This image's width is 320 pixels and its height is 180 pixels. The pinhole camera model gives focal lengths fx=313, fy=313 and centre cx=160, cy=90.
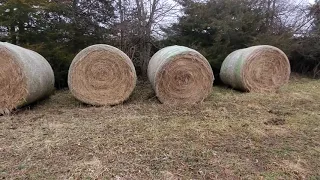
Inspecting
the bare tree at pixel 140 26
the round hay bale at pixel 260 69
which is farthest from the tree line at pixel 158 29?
the round hay bale at pixel 260 69

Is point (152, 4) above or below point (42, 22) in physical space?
above

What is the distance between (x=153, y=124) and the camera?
4242mm

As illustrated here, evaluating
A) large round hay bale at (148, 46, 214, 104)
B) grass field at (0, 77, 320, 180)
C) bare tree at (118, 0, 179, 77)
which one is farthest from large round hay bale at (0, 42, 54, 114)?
bare tree at (118, 0, 179, 77)

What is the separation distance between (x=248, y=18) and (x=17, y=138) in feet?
24.9

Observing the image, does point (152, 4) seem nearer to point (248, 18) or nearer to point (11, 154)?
point (248, 18)

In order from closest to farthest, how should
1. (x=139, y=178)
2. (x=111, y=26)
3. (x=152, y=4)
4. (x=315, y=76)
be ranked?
(x=139, y=178) → (x=111, y=26) → (x=152, y=4) → (x=315, y=76)

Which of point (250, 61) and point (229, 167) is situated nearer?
point (229, 167)

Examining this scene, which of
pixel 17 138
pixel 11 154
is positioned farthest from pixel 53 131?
pixel 11 154

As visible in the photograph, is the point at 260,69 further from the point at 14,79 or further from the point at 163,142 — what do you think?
the point at 14,79

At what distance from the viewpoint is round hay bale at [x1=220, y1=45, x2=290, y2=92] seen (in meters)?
6.96

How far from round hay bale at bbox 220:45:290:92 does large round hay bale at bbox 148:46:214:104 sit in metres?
1.26

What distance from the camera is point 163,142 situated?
137 inches

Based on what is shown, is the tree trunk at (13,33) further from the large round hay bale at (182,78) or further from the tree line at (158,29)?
the large round hay bale at (182,78)

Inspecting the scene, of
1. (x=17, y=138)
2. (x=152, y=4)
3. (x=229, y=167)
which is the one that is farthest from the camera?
(x=152, y=4)
